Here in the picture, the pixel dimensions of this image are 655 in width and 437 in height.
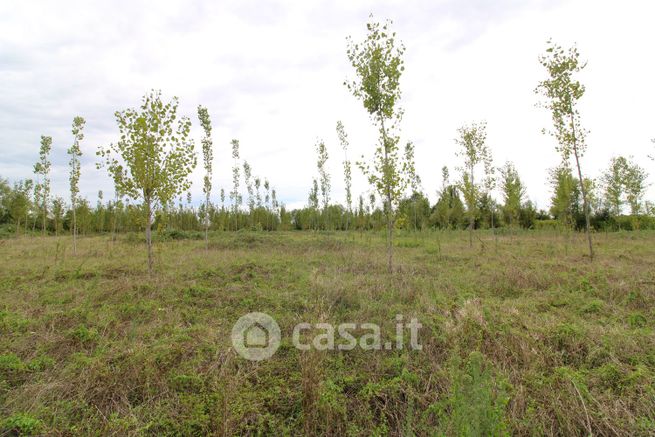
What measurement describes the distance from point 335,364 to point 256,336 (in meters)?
1.35

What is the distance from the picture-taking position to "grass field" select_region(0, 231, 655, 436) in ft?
9.86

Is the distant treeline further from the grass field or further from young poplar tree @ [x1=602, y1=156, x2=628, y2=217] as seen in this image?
the grass field

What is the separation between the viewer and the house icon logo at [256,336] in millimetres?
4191

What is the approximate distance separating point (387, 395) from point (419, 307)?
233 cm

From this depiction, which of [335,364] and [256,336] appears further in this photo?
[256,336]

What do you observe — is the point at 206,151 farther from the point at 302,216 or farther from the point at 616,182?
the point at 616,182

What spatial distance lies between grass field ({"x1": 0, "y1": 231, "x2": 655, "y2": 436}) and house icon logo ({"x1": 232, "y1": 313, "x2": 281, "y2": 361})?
0.41 ft

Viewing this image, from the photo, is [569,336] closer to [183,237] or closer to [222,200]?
[183,237]

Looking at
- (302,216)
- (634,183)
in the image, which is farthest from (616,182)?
(302,216)

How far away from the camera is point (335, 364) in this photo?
3955mm

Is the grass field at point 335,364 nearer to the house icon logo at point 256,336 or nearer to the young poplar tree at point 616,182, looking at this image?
the house icon logo at point 256,336

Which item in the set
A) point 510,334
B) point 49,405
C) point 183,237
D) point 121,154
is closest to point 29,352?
point 49,405

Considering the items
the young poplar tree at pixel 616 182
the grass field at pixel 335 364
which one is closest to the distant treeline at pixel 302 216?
the young poplar tree at pixel 616 182

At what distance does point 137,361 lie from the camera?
12.5ft
